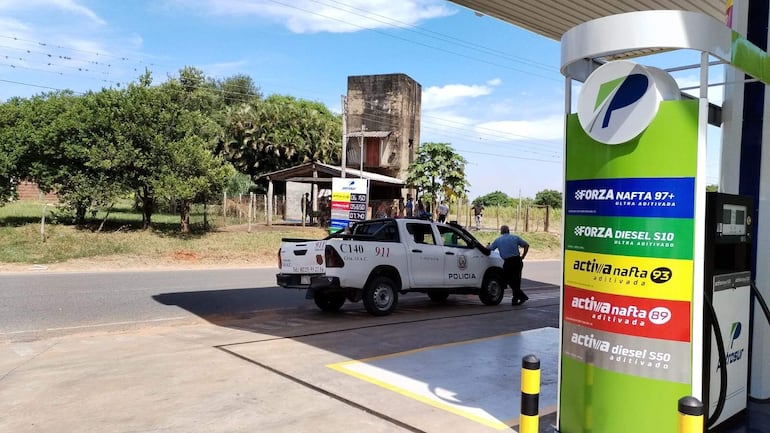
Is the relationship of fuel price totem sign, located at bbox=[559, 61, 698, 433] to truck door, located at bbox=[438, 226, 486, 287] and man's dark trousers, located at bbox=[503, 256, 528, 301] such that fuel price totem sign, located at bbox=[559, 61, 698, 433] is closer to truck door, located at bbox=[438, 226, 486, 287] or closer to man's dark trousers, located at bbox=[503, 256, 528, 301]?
truck door, located at bbox=[438, 226, 486, 287]

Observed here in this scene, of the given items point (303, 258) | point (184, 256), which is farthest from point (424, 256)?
point (184, 256)

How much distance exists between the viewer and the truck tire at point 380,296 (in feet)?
34.0

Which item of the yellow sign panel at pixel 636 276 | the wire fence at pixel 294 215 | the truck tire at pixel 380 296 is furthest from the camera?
the wire fence at pixel 294 215

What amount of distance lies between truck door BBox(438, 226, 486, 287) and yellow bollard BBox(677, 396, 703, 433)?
341 inches

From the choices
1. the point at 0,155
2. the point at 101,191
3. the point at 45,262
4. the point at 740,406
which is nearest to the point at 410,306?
the point at 740,406

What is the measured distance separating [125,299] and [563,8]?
396 inches

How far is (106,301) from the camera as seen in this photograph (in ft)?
38.1

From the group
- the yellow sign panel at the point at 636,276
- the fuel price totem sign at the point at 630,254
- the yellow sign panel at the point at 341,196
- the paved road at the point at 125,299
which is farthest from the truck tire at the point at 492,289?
the yellow sign panel at the point at 636,276

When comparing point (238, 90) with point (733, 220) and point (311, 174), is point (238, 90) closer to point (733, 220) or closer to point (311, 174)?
point (311, 174)

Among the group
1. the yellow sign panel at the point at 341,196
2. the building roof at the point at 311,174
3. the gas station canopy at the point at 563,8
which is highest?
the gas station canopy at the point at 563,8

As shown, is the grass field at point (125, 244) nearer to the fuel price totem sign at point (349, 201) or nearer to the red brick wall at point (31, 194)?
the fuel price totem sign at point (349, 201)

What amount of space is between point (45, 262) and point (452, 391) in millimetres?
17323

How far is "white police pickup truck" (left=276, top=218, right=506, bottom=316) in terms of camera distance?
32.9ft

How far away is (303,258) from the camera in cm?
1012
